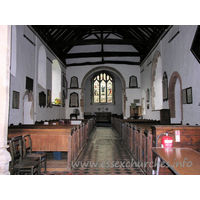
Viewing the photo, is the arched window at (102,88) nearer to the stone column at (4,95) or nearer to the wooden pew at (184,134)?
the wooden pew at (184,134)

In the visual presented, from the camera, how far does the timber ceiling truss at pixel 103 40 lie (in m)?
10.2

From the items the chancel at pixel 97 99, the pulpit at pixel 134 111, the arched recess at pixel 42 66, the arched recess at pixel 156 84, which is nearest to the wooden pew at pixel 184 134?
the chancel at pixel 97 99

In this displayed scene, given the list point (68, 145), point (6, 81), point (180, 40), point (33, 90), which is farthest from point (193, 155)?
point (33, 90)

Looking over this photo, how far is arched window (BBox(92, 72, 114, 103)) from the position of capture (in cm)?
1847

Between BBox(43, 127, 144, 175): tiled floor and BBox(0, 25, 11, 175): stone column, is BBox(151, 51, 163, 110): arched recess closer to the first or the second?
BBox(43, 127, 144, 175): tiled floor

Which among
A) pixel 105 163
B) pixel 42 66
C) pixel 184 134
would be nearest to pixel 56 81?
pixel 42 66

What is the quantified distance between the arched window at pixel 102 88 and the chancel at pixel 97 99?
0.10m

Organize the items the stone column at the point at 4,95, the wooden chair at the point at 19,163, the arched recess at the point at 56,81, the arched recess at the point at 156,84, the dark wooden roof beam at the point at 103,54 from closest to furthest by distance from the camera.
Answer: the stone column at the point at 4,95
the wooden chair at the point at 19,163
the arched recess at the point at 156,84
the arched recess at the point at 56,81
the dark wooden roof beam at the point at 103,54

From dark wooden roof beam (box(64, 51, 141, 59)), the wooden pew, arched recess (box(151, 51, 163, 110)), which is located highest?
dark wooden roof beam (box(64, 51, 141, 59))

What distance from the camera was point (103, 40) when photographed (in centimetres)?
1125

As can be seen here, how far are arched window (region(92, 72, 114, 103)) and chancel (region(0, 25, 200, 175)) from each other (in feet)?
0.31

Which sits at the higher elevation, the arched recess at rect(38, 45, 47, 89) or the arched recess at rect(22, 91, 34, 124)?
the arched recess at rect(38, 45, 47, 89)

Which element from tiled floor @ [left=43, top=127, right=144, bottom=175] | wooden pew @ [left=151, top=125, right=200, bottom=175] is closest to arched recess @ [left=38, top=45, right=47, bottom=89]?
tiled floor @ [left=43, top=127, right=144, bottom=175]
